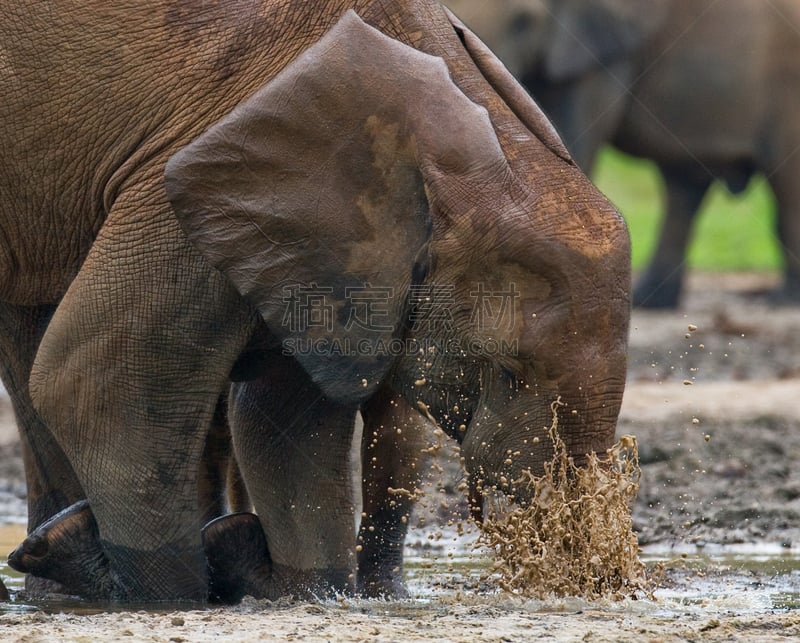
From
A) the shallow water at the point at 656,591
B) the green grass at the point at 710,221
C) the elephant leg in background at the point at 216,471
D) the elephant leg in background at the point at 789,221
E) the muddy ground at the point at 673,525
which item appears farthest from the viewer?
the green grass at the point at 710,221

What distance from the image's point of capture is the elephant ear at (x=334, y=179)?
17.2ft

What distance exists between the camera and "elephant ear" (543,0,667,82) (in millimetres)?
13633

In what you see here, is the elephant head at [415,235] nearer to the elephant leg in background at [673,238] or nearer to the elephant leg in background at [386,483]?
the elephant leg in background at [386,483]

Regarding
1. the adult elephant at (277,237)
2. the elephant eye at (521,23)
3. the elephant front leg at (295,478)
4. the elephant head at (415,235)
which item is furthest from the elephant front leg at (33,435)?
the elephant eye at (521,23)

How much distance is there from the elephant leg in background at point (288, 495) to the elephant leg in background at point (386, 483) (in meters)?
0.10

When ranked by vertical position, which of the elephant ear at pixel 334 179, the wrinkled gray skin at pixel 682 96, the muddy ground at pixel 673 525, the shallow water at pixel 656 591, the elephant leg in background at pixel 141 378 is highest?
the wrinkled gray skin at pixel 682 96

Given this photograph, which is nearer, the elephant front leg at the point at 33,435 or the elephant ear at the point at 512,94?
the elephant ear at the point at 512,94

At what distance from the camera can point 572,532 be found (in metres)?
5.23

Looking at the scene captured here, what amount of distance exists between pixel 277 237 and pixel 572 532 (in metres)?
1.20

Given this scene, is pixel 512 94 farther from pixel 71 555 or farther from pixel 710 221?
pixel 710 221

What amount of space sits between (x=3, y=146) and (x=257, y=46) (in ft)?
2.89

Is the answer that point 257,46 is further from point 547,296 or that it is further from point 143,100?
point 547,296

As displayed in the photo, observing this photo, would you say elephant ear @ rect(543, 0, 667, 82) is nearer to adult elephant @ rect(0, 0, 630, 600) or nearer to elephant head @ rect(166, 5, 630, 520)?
adult elephant @ rect(0, 0, 630, 600)

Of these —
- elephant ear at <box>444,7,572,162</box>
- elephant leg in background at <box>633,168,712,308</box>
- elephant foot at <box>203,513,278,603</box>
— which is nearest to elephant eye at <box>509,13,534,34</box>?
elephant leg in background at <box>633,168,712,308</box>
